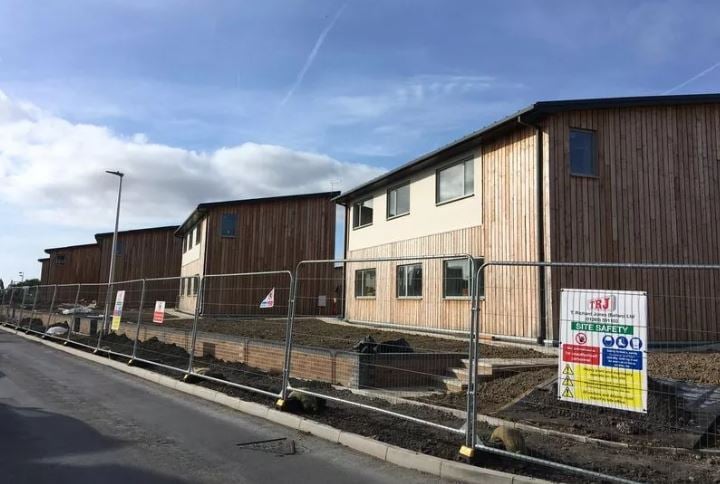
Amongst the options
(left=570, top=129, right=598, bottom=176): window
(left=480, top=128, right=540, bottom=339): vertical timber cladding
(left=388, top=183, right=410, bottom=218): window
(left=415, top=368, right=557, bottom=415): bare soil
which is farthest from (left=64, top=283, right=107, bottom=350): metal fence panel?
(left=570, top=129, right=598, bottom=176): window

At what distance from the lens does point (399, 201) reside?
20.4m

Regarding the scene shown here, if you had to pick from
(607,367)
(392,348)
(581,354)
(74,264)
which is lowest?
(392,348)

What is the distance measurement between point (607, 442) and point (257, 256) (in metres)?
26.0

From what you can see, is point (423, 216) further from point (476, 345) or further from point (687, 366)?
point (476, 345)

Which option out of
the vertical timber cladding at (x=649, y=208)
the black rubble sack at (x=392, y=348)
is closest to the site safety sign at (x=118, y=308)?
the black rubble sack at (x=392, y=348)

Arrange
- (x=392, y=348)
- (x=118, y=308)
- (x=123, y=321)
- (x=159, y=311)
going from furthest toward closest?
(x=123, y=321) < (x=118, y=308) < (x=159, y=311) < (x=392, y=348)

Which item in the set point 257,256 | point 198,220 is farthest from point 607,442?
point 198,220

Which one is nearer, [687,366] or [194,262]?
[687,366]

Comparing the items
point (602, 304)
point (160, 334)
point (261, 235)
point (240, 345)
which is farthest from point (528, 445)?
point (261, 235)

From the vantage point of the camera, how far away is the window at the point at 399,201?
1986 centimetres

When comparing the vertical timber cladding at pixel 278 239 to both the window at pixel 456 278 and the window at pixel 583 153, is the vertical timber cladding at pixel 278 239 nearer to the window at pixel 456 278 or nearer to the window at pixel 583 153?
the window at pixel 456 278

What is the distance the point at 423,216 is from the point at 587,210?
5838 mm

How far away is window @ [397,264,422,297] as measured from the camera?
1783 centimetres

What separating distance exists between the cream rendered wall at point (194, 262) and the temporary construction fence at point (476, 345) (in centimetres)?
459
